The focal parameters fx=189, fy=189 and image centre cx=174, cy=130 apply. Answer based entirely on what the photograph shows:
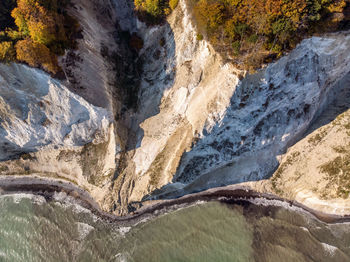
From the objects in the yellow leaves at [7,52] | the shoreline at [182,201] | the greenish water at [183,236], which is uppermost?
the yellow leaves at [7,52]

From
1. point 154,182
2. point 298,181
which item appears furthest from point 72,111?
point 298,181

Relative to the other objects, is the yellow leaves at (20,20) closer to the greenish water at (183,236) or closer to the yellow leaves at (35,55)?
the yellow leaves at (35,55)

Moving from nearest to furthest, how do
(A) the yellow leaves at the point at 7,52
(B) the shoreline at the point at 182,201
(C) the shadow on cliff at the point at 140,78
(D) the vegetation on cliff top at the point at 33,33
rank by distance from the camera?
(A) the yellow leaves at the point at 7,52 < (D) the vegetation on cliff top at the point at 33,33 < (C) the shadow on cliff at the point at 140,78 < (B) the shoreline at the point at 182,201

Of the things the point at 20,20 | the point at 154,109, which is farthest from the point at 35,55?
the point at 154,109

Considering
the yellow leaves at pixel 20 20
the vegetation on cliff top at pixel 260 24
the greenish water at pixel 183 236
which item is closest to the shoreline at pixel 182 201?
the greenish water at pixel 183 236

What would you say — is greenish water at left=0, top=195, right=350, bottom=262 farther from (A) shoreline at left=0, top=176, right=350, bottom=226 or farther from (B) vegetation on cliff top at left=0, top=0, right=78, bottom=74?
(B) vegetation on cliff top at left=0, top=0, right=78, bottom=74

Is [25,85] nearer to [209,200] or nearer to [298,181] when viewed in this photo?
[209,200]

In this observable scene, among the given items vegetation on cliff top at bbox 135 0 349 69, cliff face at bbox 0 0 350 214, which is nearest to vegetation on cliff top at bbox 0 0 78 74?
cliff face at bbox 0 0 350 214
